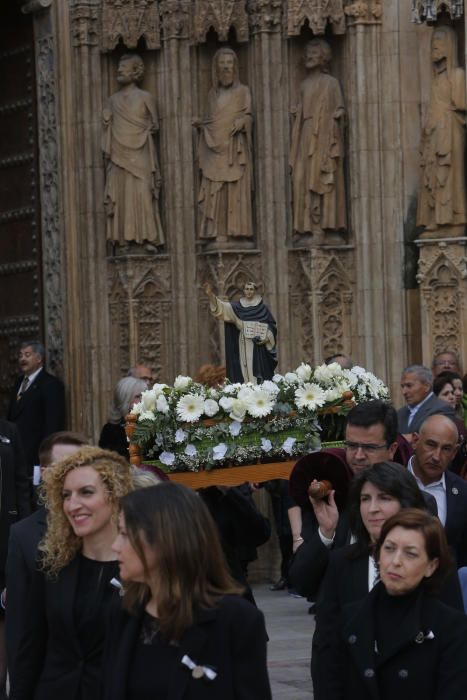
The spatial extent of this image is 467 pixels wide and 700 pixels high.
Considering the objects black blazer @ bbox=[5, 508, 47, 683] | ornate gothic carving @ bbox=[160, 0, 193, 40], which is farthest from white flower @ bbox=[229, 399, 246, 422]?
ornate gothic carving @ bbox=[160, 0, 193, 40]

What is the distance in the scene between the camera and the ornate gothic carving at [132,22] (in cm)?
1625

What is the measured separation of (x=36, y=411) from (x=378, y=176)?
3632mm

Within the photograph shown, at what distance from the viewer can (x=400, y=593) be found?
5.26 meters

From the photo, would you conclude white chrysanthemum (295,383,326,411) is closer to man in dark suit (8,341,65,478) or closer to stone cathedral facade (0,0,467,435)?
stone cathedral facade (0,0,467,435)

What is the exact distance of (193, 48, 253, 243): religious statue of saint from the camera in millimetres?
16094

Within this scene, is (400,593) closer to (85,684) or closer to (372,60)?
(85,684)

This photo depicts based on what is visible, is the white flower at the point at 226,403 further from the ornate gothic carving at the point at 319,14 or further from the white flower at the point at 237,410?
the ornate gothic carving at the point at 319,14

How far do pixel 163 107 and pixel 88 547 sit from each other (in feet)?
36.0

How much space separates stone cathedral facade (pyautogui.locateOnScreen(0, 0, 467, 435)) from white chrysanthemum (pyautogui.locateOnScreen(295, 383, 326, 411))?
4936 mm

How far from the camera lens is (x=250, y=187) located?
1612 centimetres

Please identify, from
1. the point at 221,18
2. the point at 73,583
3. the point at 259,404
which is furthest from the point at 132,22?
the point at 73,583

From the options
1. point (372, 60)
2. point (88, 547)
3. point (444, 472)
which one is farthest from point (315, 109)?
point (88, 547)

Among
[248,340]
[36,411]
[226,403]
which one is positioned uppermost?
[248,340]

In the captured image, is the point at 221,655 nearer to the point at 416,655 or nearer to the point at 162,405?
A: the point at 416,655
